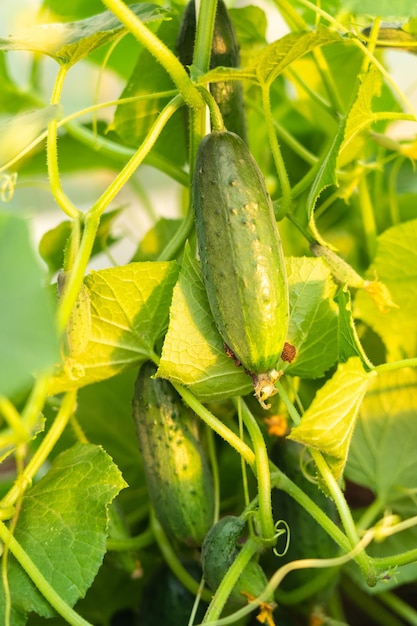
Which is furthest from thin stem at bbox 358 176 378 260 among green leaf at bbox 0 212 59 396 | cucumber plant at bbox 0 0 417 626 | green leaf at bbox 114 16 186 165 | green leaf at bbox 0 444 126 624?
green leaf at bbox 0 212 59 396

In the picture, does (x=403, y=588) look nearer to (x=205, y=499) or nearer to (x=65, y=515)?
(x=205, y=499)

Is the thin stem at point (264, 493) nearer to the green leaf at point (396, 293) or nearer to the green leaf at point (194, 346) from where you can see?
the green leaf at point (194, 346)

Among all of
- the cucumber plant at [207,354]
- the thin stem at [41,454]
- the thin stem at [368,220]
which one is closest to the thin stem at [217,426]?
the cucumber plant at [207,354]

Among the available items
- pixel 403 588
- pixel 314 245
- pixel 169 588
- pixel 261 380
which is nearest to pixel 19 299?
pixel 261 380

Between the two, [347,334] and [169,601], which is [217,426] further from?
[169,601]

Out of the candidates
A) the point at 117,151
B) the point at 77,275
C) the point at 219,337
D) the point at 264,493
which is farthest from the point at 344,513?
the point at 117,151
